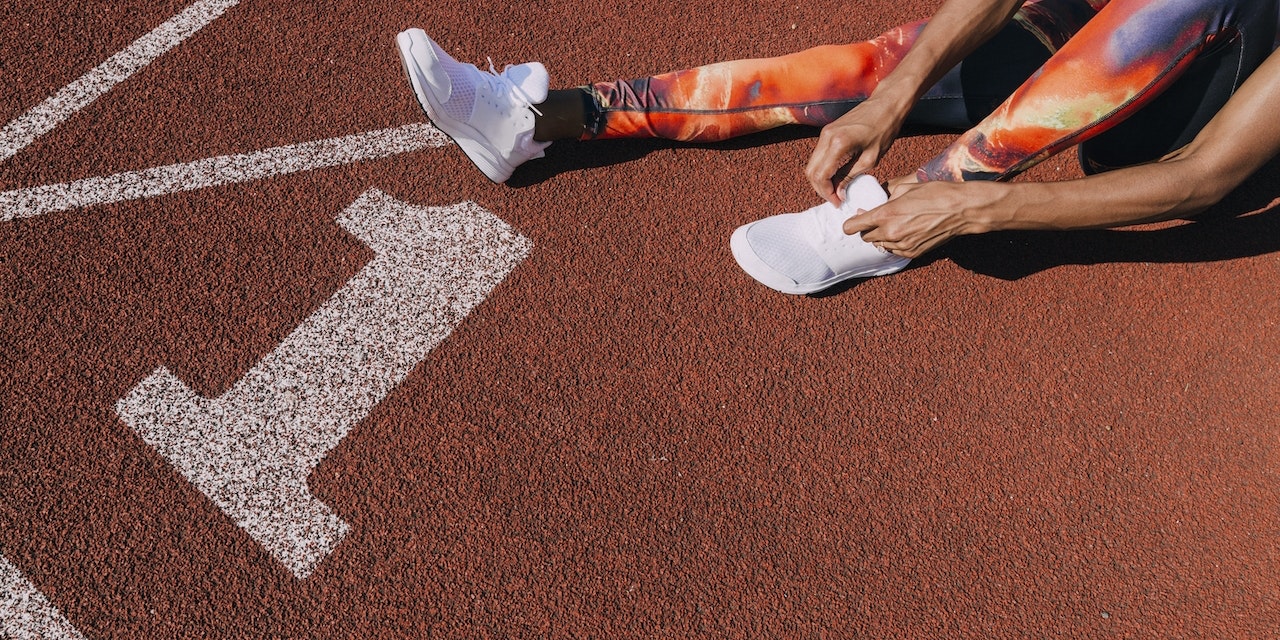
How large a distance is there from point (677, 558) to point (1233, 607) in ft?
4.64

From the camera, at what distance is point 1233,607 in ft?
6.68

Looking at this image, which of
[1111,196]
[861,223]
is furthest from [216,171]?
[1111,196]

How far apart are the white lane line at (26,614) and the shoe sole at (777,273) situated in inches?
72.3

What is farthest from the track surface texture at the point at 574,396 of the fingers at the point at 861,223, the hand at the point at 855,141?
the hand at the point at 855,141

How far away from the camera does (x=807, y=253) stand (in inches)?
88.0

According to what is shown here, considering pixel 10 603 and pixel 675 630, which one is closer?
pixel 10 603

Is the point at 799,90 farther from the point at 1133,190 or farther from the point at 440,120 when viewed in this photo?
the point at 440,120

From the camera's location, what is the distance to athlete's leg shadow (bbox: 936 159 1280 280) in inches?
96.7

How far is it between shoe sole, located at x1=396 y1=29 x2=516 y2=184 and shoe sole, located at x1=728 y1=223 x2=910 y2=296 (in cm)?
72

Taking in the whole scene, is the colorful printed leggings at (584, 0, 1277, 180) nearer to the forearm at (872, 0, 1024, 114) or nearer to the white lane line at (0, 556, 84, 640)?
the forearm at (872, 0, 1024, 114)

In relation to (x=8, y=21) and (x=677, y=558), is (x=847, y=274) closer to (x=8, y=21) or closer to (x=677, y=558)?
(x=677, y=558)

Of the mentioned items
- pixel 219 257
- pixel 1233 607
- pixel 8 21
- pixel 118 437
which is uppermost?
pixel 8 21

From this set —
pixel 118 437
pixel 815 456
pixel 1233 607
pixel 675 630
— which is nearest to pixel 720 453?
pixel 815 456

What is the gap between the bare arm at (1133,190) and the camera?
171 centimetres
